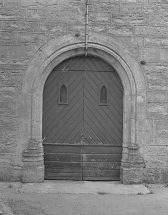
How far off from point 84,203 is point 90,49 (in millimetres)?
3124

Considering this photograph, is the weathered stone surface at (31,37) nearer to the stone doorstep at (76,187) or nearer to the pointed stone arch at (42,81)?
the pointed stone arch at (42,81)

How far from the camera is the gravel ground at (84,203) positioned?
482cm

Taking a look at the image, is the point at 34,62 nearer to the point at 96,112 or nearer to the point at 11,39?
the point at 11,39

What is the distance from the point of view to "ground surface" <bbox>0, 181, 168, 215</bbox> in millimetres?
4816

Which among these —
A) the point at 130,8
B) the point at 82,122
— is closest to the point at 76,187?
the point at 82,122

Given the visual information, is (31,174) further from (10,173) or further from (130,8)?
(130,8)

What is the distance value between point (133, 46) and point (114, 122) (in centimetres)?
163

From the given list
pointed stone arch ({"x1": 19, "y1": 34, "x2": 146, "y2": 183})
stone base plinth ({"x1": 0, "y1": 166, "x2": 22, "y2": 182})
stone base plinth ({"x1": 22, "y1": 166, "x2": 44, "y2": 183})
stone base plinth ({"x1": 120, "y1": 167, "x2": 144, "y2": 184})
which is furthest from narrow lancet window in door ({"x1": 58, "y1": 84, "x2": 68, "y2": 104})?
stone base plinth ({"x1": 120, "y1": 167, "x2": 144, "y2": 184})

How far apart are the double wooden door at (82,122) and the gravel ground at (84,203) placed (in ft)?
3.46

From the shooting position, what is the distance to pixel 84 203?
521 centimetres

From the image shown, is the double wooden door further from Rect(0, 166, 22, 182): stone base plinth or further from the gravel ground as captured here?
the gravel ground

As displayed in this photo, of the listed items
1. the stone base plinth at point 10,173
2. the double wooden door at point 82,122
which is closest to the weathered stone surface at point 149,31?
the double wooden door at point 82,122

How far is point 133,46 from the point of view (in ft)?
21.7

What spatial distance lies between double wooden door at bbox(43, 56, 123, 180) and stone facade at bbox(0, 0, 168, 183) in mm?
255
